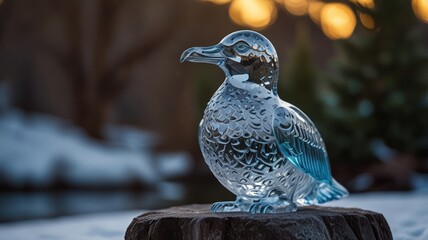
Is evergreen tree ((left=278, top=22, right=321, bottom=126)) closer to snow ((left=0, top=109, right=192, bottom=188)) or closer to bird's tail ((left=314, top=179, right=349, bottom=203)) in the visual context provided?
snow ((left=0, top=109, right=192, bottom=188))

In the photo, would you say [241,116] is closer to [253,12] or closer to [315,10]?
[253,12]

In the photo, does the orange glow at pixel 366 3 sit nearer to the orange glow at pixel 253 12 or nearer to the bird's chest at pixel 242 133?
the orange glow at pixel 253 12

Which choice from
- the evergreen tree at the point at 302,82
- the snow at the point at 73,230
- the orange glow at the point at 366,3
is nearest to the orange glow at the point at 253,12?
the evergreen tree at the point at 302,82

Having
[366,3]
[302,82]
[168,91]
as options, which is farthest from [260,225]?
[168,91]

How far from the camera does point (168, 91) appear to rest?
27.5 ft

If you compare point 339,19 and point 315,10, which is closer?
point 339,19

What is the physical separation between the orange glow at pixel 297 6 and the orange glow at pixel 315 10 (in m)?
0.13

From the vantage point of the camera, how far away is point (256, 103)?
131 centimetres

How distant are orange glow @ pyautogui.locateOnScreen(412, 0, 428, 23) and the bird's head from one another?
3.20 m

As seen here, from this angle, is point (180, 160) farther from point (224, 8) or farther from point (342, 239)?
point (342, 239)

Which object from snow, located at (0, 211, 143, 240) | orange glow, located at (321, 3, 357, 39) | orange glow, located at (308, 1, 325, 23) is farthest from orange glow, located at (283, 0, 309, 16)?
snow, located at (0, 211, 143, 240)

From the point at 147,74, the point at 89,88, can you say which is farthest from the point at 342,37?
the point at 147,74

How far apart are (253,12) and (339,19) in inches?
Result: 56.5

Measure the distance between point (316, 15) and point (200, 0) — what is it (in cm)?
133
